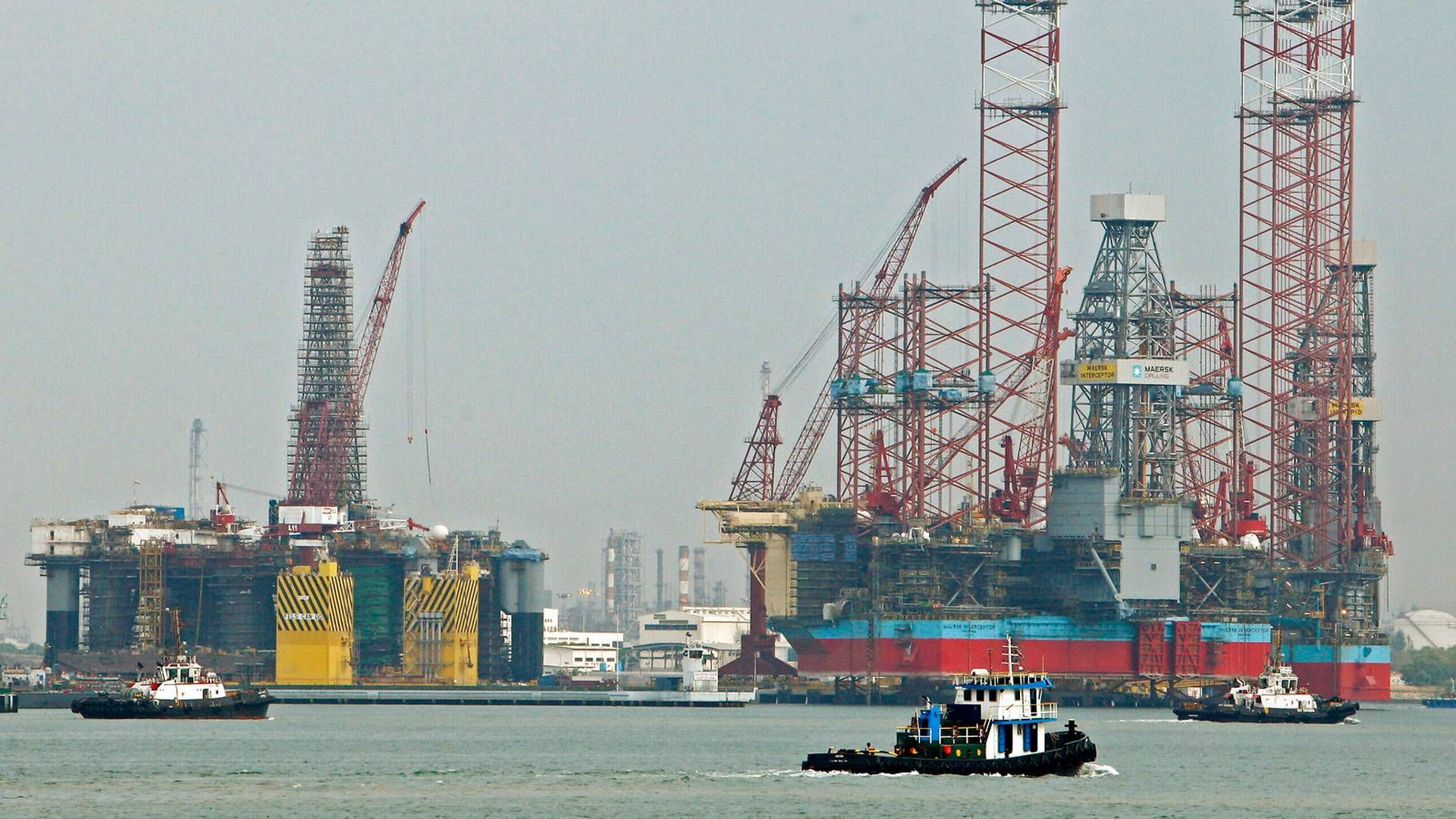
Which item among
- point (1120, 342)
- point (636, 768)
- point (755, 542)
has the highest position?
point (1120, 342)

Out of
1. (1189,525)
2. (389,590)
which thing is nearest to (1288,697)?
(1189,525)

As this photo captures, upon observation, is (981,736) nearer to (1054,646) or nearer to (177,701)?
(177,701)

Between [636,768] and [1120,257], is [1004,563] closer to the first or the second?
[1120,257]

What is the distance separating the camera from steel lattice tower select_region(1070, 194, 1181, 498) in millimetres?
165875

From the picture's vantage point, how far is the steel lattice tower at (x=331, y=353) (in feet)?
648

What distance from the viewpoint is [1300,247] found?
573 ft

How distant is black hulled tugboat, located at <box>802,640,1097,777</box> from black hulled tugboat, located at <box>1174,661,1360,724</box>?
54580 mm

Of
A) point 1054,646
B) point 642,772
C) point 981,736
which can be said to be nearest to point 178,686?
point 642,772

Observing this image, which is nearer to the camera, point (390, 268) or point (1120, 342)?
point (1120, 342)

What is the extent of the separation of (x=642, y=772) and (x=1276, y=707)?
53.5 m

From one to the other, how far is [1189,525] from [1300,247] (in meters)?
19.3

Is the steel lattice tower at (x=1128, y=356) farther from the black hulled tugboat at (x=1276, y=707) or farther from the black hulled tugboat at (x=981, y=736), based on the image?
the black hulled tugboat at (x=981, y=736)

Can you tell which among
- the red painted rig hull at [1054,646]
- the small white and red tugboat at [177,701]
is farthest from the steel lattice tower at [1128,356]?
the small white and red tugboat at [177,701]

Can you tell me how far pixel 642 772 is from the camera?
10238 cm
